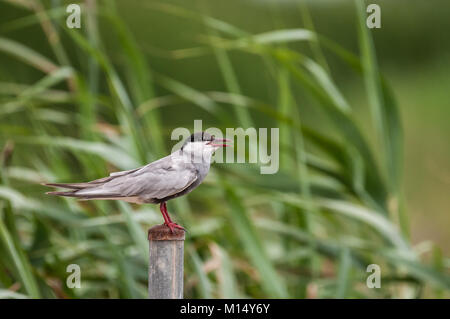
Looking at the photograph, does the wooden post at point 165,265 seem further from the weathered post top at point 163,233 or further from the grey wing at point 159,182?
the grey wing at point 159,182

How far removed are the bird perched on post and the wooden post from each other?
0.76 feet

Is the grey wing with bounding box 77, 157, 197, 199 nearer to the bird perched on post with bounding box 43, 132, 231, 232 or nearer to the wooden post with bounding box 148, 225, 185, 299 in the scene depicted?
the bird perched on post with bounding box 43, 132, 231, 232

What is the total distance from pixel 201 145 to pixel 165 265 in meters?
0.40

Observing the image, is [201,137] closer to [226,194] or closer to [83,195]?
[83,195]

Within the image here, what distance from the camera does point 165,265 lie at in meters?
1.35

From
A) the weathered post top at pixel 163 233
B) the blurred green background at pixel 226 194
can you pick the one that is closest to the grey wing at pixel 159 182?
the weathered post top at pixel 163 233

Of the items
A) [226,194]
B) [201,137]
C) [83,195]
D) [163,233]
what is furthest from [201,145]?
[226,194]

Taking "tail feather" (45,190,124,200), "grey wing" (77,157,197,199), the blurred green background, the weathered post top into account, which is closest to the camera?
"tail feather" (45,190,124,200)

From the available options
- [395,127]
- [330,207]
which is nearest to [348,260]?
[330,207]

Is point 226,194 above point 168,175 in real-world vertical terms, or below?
above

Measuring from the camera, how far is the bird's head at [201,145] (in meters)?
1.04

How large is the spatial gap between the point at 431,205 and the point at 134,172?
489 cm

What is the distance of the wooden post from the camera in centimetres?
133

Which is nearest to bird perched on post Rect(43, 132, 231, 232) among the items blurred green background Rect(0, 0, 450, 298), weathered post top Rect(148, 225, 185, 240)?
weathered post top Rect(148, 225, 185, 240)
